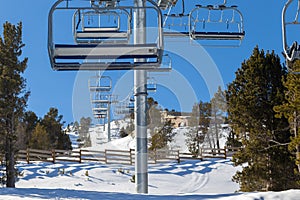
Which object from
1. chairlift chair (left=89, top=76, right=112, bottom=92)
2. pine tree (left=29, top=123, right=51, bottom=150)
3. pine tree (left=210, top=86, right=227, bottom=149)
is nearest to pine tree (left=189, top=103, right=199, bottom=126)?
pine tree (left=210, top=86, right=227, bottom=149)

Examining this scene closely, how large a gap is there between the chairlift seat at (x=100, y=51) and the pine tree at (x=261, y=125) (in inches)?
402

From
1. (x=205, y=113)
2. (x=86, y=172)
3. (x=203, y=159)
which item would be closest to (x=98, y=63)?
(x=86, y=172)

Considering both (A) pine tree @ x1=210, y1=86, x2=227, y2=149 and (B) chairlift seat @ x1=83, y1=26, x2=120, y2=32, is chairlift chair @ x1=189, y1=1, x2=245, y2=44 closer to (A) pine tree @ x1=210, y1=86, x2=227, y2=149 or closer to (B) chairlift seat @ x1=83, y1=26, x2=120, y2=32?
(B) chairlift seat @ x1=83, y1=26, x2=120, y2=32

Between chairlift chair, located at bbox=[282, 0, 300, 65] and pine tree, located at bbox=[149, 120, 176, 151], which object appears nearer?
chairlift chair, located at bbox=[282, 0, 300, 65]

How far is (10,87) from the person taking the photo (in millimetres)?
14547

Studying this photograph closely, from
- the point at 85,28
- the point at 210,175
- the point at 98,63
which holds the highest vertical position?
the point at 85,28

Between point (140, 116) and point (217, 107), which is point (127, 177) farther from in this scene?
point (217, 107)

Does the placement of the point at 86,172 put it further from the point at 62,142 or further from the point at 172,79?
the point at 62,142

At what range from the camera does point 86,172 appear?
20188 mm

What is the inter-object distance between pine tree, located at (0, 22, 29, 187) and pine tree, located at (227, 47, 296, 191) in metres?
7.01

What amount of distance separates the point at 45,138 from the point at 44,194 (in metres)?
24.5

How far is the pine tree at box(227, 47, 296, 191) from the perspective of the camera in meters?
13.7

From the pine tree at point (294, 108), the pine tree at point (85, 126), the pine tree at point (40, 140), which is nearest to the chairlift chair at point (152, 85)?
the pine tree at point (294, 108)

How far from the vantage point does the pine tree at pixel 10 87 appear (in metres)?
14.2
